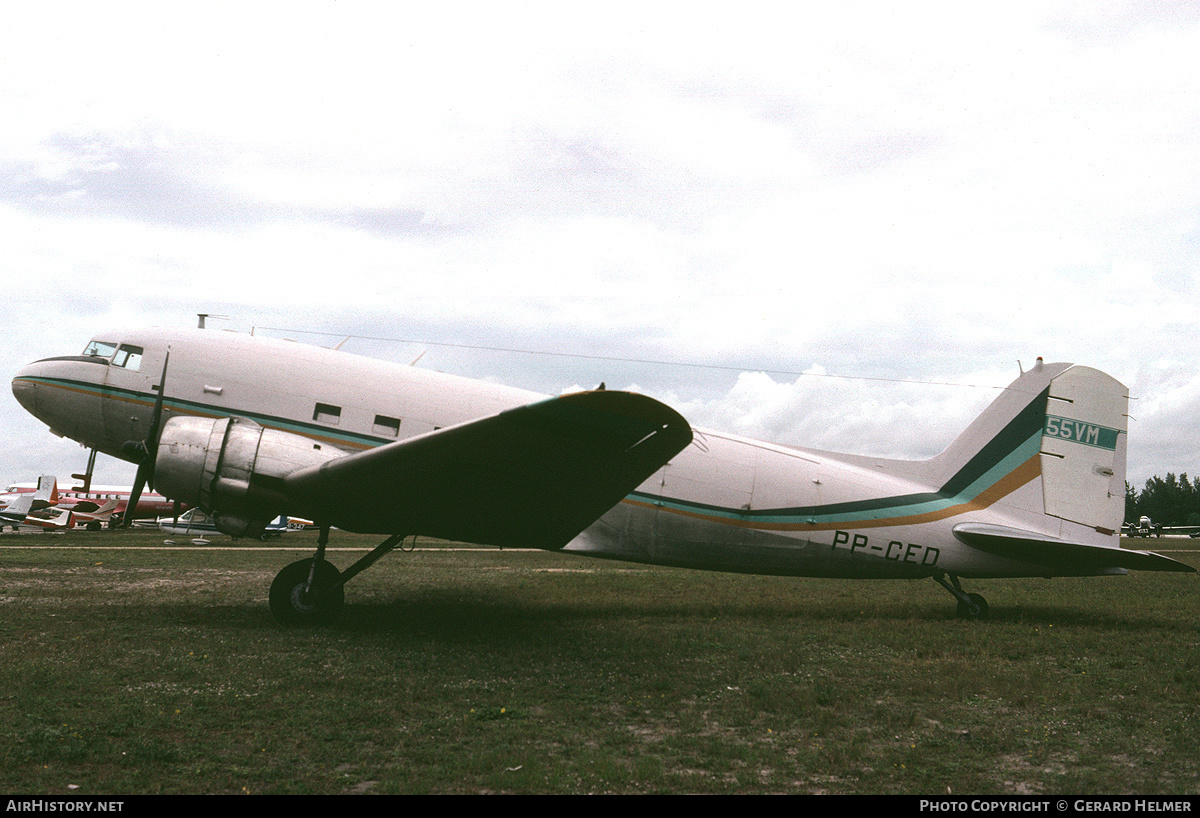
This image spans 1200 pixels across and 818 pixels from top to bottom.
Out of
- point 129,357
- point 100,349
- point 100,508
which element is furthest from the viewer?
point 100,508

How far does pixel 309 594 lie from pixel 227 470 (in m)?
1.95

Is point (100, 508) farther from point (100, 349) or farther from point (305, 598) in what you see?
point (305, 598)

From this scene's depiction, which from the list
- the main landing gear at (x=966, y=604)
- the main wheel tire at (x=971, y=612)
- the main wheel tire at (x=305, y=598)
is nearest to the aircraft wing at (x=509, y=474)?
the main wheel tire at (x=305, y=598)

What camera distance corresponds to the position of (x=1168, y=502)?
12588 centimetres

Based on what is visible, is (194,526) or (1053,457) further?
(194,526)

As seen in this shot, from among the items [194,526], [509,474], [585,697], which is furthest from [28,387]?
[194,526]

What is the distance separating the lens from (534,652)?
8.49 meters

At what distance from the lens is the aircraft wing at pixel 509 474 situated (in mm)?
7207

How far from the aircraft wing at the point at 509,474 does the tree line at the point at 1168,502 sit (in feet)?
452

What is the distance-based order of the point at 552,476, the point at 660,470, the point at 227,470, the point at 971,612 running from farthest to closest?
the point at 971,612 → the point at 660,470 → the point at 227,470 → the point at 552,476

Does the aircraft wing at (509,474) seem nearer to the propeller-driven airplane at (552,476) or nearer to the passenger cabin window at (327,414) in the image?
the propeller-driven airplane at (552,476)

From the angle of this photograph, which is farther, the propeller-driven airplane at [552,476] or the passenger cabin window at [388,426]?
the passenger cabin window at [388,426]

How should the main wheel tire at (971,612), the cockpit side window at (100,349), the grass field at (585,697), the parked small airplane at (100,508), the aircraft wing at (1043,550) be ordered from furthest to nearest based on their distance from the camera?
1. the parked small airplane at (100,508)
2. the main wheel tire at (971,612)
3. the cockpit side window at (100,349)
4. the aircraft wing at (1043,550)
5. the grass field at (585,697)

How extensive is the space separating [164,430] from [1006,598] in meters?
15.0
